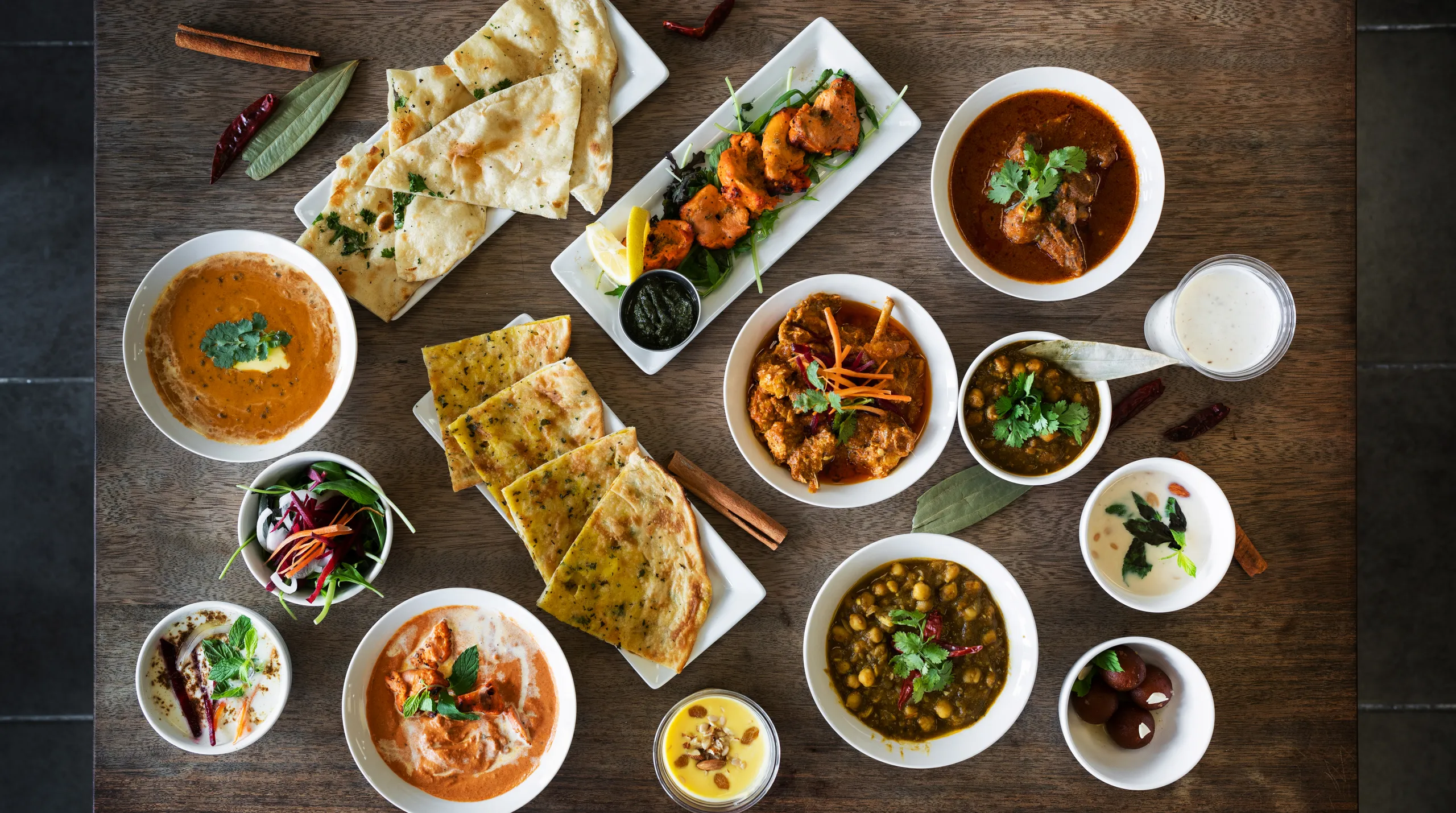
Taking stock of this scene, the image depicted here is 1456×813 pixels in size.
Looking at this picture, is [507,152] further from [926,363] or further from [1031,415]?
[1031,415]

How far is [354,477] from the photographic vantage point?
3.24 m

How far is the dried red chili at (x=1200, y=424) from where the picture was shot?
3.42m

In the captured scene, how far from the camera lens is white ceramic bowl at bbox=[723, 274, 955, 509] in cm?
321

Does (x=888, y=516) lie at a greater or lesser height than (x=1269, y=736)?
greater

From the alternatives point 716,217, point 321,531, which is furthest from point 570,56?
point 321,531

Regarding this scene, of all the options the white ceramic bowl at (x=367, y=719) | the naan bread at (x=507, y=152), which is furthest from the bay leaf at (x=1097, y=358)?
the white ceramic bowl at (x=367, y=719)

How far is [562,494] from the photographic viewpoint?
10.7ft

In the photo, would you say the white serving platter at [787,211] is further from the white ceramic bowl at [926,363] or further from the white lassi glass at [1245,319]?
the white lassi glass at [1245,319]

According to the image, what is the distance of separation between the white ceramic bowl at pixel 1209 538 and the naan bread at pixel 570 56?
227 cm

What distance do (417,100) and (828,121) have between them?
161cm

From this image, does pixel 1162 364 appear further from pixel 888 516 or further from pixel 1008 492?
pixel 888 516

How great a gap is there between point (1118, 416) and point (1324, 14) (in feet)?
6.05

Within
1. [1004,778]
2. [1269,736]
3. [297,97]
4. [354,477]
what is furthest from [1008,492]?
[297,97]
